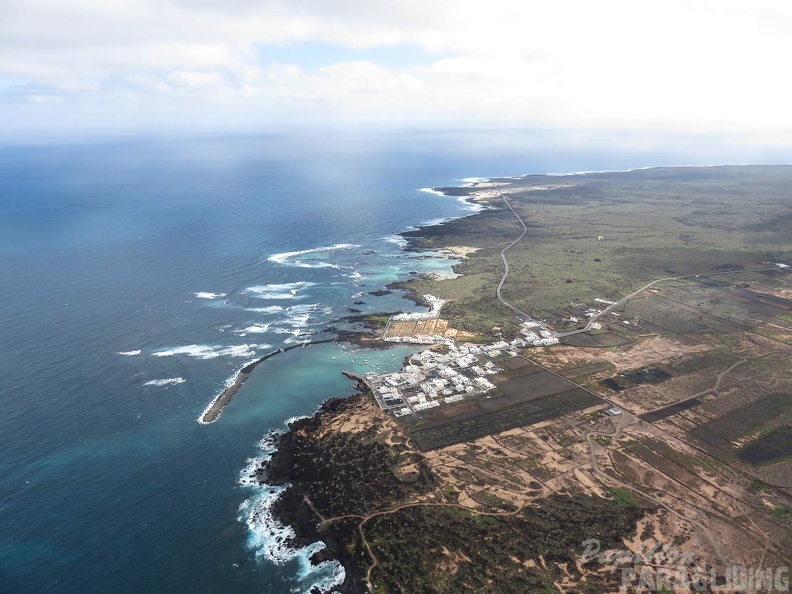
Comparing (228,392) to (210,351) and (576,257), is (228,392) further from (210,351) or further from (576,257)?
(576,257)

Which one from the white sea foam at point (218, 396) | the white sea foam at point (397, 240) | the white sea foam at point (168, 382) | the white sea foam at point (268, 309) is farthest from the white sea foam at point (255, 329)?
the white sea foam at point (397, 240)

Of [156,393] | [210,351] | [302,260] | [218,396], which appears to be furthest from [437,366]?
[302,260]

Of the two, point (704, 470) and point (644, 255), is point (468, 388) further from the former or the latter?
point (644, 255)

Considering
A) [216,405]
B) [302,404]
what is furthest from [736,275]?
[216,405]

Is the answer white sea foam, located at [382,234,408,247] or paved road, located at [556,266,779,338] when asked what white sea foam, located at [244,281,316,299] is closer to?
white sea foam, located at [382,234,408,247]

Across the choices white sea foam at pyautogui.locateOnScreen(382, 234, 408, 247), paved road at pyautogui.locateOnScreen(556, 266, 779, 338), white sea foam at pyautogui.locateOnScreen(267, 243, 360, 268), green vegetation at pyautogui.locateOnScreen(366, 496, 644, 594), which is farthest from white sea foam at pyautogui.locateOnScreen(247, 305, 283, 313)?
white sea foam at pyautogui.locateOnScreen(382, 234, 408, 247)

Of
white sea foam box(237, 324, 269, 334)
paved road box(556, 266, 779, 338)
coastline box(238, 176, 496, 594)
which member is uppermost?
paved road box(556, 266, 779, 338)
